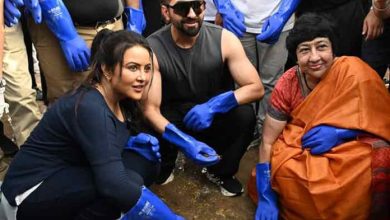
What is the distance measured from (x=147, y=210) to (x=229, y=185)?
2.32 ft

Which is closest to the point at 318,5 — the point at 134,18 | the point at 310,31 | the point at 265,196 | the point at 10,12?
the point at 310,31

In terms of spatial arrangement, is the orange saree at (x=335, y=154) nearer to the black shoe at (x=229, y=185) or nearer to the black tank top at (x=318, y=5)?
the black shoe at (x=229, y=185)

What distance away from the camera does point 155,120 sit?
2.16 m

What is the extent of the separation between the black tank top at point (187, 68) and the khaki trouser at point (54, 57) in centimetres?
34

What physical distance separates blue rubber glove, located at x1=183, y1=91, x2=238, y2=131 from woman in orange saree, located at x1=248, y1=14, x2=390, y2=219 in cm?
22

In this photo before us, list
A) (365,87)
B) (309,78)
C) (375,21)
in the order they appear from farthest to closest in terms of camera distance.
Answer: (375,21) < (309,78) < (365,87)

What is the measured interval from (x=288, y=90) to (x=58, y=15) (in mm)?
1162

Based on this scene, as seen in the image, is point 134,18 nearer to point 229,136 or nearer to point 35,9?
point 35,9

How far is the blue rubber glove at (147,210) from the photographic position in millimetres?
1705

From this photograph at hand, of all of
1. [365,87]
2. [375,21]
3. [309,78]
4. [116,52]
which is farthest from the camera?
[375,21]

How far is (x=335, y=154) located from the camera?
1.88 meters

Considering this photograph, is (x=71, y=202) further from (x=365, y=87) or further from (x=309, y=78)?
(x=365, y=87)

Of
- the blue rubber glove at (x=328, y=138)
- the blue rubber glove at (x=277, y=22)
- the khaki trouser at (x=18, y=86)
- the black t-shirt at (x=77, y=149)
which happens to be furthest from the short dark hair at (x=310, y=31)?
the khaki trouser at (x=18, y=86)

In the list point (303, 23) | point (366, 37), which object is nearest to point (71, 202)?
point (303, 23)
